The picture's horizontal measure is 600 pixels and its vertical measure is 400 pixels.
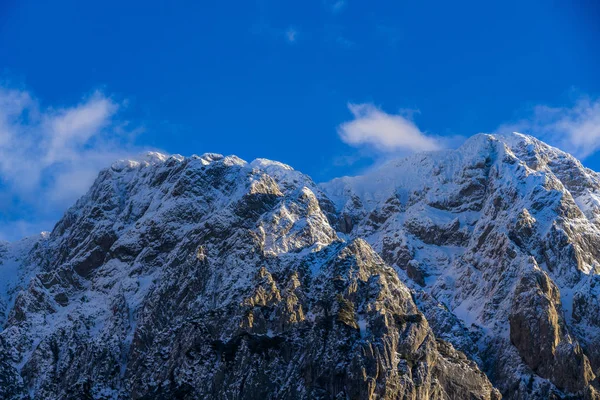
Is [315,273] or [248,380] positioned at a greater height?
[315,273]

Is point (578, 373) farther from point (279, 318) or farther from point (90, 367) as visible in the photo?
point (90, 367)

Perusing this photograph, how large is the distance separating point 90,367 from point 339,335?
54.0 meters

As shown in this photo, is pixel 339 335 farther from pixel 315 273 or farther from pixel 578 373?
pixel 578 373

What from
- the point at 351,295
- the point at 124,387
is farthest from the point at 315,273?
the point at 124,387

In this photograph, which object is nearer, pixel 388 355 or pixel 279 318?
pixel 388 355

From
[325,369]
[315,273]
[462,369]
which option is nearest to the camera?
[325,369]

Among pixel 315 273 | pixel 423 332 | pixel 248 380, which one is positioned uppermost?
pixel 315 273

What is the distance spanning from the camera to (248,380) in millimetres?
172375

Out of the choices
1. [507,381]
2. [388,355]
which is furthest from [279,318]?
[507,381]

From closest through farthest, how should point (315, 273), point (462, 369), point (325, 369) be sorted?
point (325, 369) → point (462, 369) → point (315, 273)

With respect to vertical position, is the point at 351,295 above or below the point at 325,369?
above

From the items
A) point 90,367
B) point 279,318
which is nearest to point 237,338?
point 279,318

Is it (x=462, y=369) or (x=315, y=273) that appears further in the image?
(x=315, y=273)

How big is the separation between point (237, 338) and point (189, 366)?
983cm
